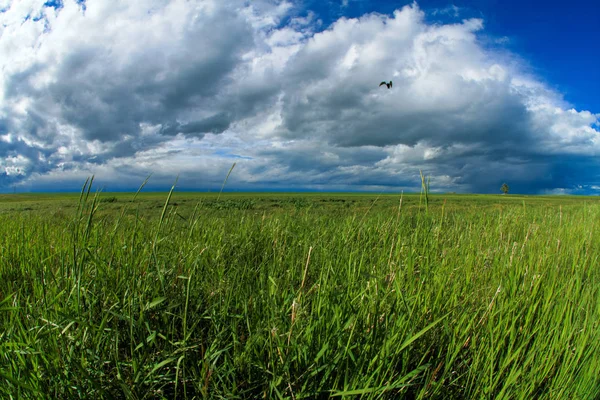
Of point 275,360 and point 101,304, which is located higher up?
point 101,304

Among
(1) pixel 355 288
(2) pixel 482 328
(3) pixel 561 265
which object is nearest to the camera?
(2) pixel 482 328

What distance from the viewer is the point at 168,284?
2.12 metres

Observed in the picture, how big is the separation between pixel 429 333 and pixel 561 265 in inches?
96.7

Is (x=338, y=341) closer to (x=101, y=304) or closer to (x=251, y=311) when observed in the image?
(x=251, y=311)

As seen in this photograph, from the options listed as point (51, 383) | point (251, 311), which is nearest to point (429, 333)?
point (251, 311)

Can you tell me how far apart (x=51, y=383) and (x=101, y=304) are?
0.50 meters

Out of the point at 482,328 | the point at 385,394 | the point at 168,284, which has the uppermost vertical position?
the point at 168,284

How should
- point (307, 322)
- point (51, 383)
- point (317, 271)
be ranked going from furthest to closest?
1. point (317, 271)
2. point (307, 322)
3. point (51, 383)

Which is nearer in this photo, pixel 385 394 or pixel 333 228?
pixel 385 394

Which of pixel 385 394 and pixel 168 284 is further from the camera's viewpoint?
pixel 168 284

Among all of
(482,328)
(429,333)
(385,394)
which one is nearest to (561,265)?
(482,328)

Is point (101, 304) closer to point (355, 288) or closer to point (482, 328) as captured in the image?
point (355, 288)

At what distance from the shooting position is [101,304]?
6.14 feet

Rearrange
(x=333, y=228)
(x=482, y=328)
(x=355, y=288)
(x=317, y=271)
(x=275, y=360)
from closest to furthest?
1. (x=275, y=360)
2. (x=482, y=328)
3. (x=355, y=288)
4. (x=317, y=271)
5. (x=333, y=228)
